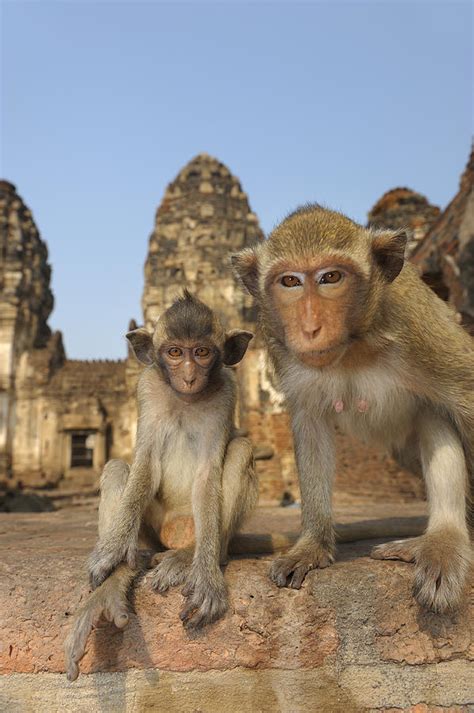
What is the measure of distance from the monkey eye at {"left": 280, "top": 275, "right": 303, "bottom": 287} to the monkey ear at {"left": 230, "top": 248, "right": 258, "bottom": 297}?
1.16 ft

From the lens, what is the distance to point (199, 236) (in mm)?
22359

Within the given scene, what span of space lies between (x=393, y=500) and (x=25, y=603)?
23.7ft

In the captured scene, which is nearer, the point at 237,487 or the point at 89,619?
the point at 89,619

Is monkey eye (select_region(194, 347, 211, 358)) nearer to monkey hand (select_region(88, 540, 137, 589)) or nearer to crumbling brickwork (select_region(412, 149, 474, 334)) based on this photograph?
monkey hand (select_region(88, 540, 137, 589))

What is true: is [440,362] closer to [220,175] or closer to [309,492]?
[309,492]

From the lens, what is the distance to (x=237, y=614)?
206cm

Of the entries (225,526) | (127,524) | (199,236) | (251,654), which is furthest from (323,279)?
(199,236)

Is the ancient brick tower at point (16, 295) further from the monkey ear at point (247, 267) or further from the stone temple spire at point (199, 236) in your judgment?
the monkey ear at point (247, 267)

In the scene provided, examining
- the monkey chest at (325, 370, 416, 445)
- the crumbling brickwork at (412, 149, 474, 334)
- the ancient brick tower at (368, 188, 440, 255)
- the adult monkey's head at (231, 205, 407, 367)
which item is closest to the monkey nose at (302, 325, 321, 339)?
the adult monkey's head at (231, 205, 407, 367)

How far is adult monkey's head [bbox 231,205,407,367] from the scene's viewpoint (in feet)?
6.89

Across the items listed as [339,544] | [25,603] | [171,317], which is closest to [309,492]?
[339,544]

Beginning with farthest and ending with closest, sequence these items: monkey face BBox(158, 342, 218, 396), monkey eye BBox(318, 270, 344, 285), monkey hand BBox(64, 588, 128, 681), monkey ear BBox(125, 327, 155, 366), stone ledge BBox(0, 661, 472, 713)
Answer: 1. monkey ear BBox(125, 327, 155, 366)
2. monkey face BBox(158, 342, 218, 396)
3. monkey eye BBox(318, 270, 344, 285)
4. stone ledge BBox(0, 661, 472, 713)
5. monkey hand BBox(64, 588, 128, 681)

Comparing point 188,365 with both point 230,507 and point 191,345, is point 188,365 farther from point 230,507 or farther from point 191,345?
point 230,507

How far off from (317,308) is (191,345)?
0.60 m
